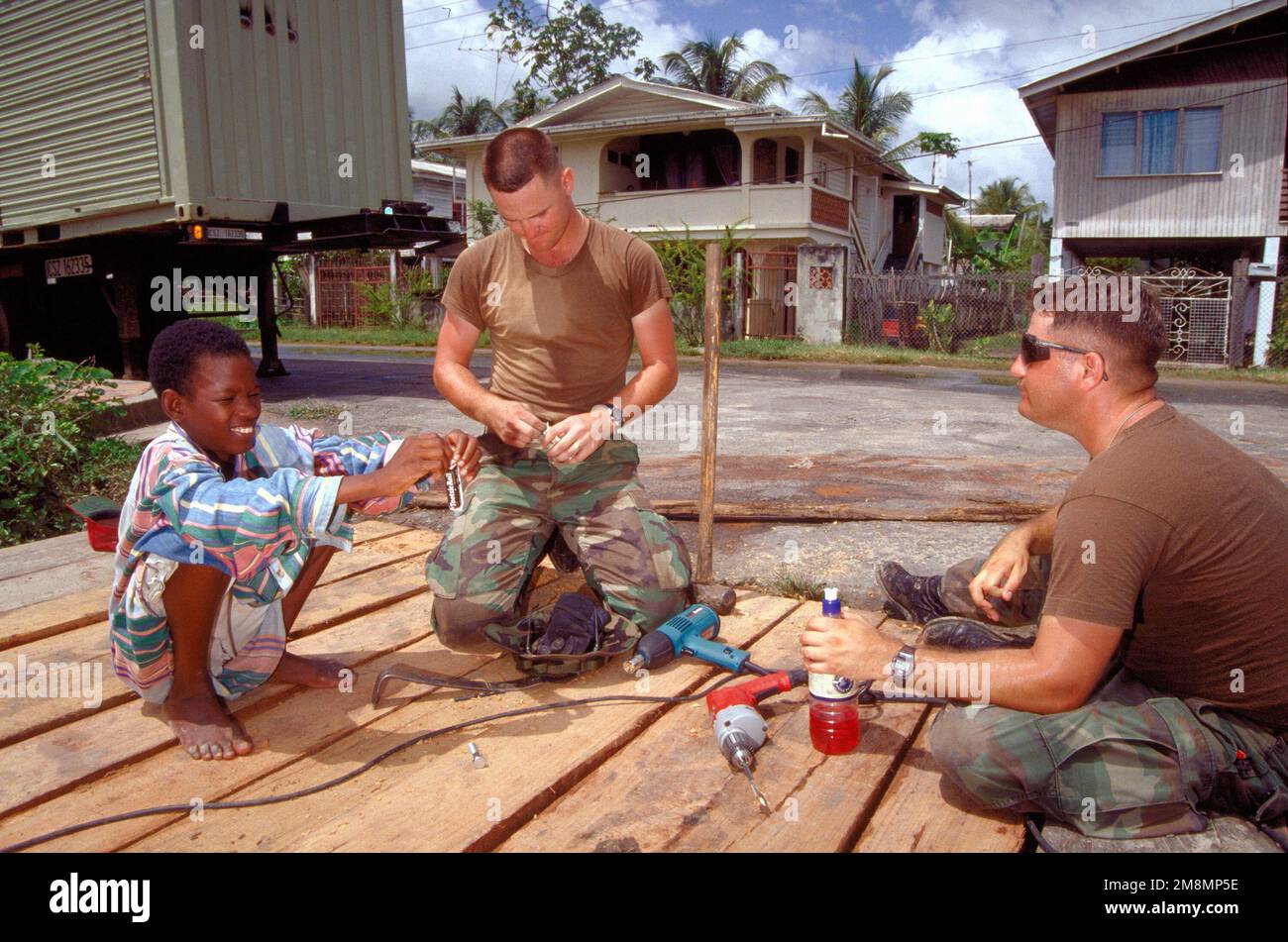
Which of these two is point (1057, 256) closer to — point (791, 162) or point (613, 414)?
A: point (791, 162)

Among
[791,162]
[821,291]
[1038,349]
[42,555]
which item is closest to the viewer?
[1038,349]

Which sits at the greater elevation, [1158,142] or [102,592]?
[1158,142]

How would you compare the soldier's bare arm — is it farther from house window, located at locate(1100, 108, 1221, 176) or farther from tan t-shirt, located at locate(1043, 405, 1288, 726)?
house window, located at locate(1100, 108, 1221, 176)

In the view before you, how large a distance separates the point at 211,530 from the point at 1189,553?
85.1 inches

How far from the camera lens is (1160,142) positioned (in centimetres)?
1859

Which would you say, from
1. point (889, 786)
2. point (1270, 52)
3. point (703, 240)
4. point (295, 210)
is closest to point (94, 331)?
point (295, 210)

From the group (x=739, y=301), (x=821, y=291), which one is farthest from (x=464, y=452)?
(x=739, y=301)

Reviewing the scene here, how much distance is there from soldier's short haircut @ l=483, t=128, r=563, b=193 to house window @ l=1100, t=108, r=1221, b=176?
19.0 metres

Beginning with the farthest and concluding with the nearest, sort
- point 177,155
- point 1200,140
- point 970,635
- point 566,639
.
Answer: point 1200,140 < point 177,155 < point 566,639 < point 970,635

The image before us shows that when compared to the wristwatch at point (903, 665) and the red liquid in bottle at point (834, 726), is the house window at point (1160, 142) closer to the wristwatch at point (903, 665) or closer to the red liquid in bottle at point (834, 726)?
the red liquid in bottle at point (834, 726)

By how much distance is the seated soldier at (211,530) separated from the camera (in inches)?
90.4

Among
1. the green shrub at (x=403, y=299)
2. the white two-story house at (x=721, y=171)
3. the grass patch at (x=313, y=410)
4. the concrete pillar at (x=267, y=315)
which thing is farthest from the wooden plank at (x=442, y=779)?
the green shrub at (x=403, y=299)

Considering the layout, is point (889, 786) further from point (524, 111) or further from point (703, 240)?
→ point (524, 111)
